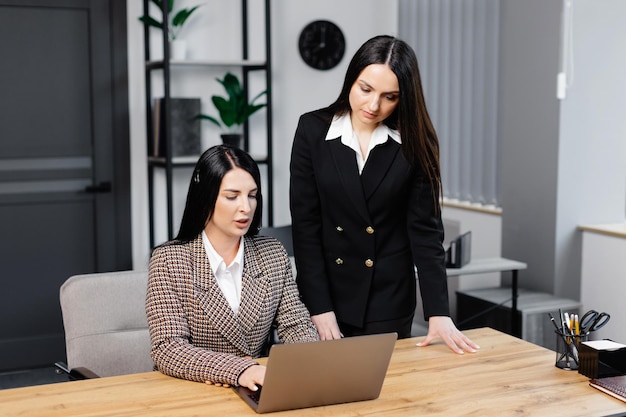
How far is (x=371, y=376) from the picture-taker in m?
1.70

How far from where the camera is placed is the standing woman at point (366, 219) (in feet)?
6.98

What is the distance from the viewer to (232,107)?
4.46 metres

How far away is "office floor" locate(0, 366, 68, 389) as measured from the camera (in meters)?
4.11

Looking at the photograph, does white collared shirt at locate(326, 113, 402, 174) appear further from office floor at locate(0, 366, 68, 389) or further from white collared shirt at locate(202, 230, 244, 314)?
office floor at locate(0, 366, 68, 389)

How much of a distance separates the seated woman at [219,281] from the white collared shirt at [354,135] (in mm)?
243

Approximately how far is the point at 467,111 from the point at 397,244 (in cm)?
273

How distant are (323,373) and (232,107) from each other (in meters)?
2.97

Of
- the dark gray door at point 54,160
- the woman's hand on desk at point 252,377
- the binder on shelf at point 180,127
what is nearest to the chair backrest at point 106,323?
the woman's hand on desk at point 252,377

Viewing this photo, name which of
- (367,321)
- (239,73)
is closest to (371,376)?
(367,321)

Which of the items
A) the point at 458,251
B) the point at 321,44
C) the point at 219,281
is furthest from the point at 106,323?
Result: the point at 321,44

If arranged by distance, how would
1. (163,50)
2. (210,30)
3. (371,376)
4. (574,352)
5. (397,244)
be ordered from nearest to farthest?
(371,376) → (574,352) → (397,244) → (163,50) → (210,30)

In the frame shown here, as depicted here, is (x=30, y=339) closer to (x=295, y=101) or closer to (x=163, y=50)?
(x=163, y=50)

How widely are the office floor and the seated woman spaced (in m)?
2.32

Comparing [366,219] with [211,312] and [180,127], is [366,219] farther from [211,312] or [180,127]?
[180,127]
